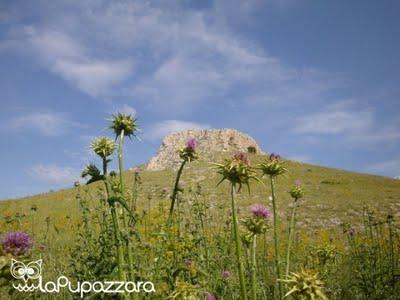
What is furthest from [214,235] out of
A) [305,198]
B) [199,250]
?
[305,198]

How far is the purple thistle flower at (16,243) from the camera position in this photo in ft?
10.7

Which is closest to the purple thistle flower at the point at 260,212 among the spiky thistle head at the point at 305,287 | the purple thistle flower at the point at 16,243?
the spiky thistle head at the point at 305,287

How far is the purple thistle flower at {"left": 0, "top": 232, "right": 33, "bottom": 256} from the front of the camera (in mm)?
3271

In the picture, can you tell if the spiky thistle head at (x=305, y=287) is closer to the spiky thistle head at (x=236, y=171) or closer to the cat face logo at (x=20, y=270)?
the spiky thistle head at (x=236, y=171)

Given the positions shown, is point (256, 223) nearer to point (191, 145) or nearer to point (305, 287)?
point (191, 145)

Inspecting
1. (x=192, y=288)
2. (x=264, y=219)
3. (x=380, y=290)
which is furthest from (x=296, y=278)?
(x=380, y=290)

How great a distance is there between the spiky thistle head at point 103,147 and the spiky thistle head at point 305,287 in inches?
105

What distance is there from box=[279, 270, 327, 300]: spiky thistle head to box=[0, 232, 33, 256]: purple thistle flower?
209 centimetres

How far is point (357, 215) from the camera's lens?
90.9 ft

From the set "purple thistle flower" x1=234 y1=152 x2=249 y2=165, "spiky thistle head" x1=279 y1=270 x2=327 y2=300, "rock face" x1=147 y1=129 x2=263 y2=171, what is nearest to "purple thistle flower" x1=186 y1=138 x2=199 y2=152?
"purple thistle flower" x1=234 y1=152 x2=249 y2=165

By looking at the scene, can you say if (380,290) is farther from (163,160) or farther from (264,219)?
(163,160)

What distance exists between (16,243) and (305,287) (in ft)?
7.48

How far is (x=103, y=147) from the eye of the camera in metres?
4.59

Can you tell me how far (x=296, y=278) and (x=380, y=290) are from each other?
542cm
